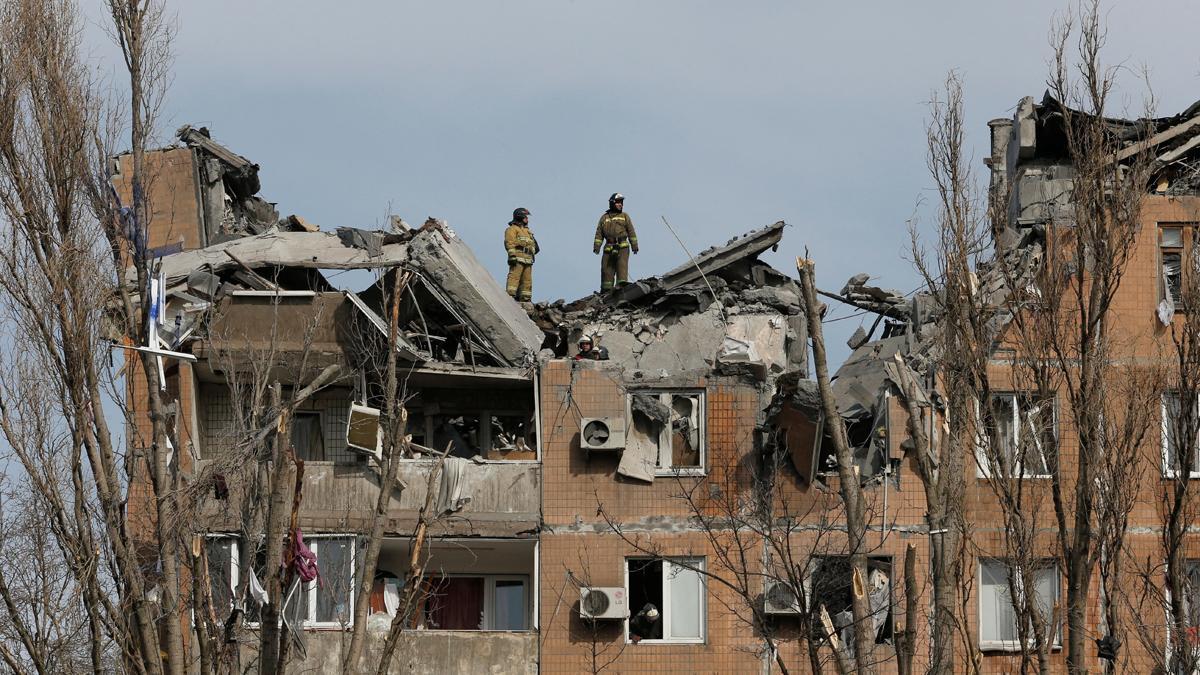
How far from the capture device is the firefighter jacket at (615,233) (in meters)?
30.6

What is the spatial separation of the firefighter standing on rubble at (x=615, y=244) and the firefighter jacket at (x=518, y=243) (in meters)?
0.94

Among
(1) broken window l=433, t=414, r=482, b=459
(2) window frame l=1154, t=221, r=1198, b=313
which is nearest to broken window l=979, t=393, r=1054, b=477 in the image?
(2) window frame l=1154, t=221, r=1198, b=313

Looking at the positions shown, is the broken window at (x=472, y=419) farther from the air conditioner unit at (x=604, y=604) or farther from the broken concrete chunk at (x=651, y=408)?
the air conditioner unit at (x=604, y=604)

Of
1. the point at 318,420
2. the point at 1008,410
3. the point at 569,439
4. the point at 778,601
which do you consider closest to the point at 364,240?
the point at 318,420

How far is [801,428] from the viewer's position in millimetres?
27281

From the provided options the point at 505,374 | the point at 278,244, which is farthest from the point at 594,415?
the point at 278,244

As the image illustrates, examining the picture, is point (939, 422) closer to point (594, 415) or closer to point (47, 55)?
point (594, 415)

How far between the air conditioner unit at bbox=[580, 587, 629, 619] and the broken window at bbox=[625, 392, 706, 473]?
5.82ft

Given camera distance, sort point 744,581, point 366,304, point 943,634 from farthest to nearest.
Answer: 1. point 366,304
2. point 744,581
3. point 943,634

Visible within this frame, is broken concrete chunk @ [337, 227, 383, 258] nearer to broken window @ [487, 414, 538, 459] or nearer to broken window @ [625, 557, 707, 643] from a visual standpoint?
broken window @ [487, 414, 538, 459]

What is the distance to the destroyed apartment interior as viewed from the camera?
2706cm

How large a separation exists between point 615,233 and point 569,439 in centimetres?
387

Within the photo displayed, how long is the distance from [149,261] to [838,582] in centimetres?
949

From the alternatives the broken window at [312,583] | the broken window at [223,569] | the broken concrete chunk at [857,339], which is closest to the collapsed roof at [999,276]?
the broken concrete chunk at [857,339]
